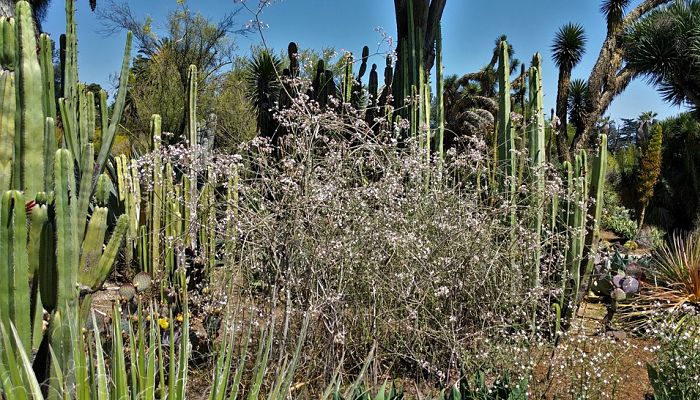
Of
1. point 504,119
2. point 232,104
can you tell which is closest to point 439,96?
point 504,119

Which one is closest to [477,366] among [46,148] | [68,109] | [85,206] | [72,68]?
[85,206]

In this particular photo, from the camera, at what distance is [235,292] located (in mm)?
4109

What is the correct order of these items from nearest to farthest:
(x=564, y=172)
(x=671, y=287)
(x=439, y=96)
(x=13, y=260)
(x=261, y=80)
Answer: (x=13, y=260), (x=564, y=172), (x=439, y=96), (x=671, y=287), (x=261, y=80)

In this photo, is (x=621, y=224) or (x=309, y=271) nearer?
(x=309, y=271)

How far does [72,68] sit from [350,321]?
281cm

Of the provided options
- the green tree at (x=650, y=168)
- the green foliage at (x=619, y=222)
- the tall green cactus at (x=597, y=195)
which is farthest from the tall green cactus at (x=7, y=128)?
the green foliage at (x=619, y=222)

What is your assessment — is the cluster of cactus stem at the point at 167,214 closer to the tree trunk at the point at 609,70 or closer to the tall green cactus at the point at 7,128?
the tall green cactus at the point at 7,128

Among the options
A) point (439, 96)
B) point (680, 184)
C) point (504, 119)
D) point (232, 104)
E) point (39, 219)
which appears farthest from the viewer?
point (232, 104)

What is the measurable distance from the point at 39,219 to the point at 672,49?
524 inches

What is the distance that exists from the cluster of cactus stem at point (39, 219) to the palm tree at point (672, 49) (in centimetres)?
1236

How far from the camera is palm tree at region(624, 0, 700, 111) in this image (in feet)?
41.0

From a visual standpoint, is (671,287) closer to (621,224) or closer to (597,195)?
(597,195)

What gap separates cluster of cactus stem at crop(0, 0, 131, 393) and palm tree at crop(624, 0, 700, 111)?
1236cm

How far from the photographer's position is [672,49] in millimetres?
12742
